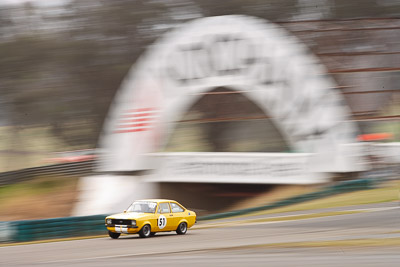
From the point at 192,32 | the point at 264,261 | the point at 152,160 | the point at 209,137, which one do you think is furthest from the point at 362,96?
the point at 264,261

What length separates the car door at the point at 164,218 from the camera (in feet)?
44.5

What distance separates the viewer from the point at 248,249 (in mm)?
10664

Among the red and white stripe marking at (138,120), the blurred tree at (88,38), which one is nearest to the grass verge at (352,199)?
the red and white stripe marking at (138,120)

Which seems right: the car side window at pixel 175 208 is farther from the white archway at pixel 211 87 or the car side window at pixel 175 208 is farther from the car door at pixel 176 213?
the white archway at pixel 211 87

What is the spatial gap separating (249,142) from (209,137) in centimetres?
1171

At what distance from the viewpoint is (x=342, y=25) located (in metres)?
28.6

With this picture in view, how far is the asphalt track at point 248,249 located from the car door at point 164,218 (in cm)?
25

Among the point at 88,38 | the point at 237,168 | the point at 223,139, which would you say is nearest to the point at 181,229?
the point at 237,168

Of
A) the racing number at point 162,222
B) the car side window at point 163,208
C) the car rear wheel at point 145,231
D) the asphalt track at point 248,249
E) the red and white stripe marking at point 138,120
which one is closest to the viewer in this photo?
the asphalt track at point 248,249

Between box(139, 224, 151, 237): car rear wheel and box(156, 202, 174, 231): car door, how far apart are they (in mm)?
226

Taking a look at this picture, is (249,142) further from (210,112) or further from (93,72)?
(210,112)

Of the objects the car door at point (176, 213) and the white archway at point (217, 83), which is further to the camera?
the white archway at point (217, 83)

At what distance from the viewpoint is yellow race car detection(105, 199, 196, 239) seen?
13104 mm

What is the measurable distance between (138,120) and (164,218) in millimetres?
13715
